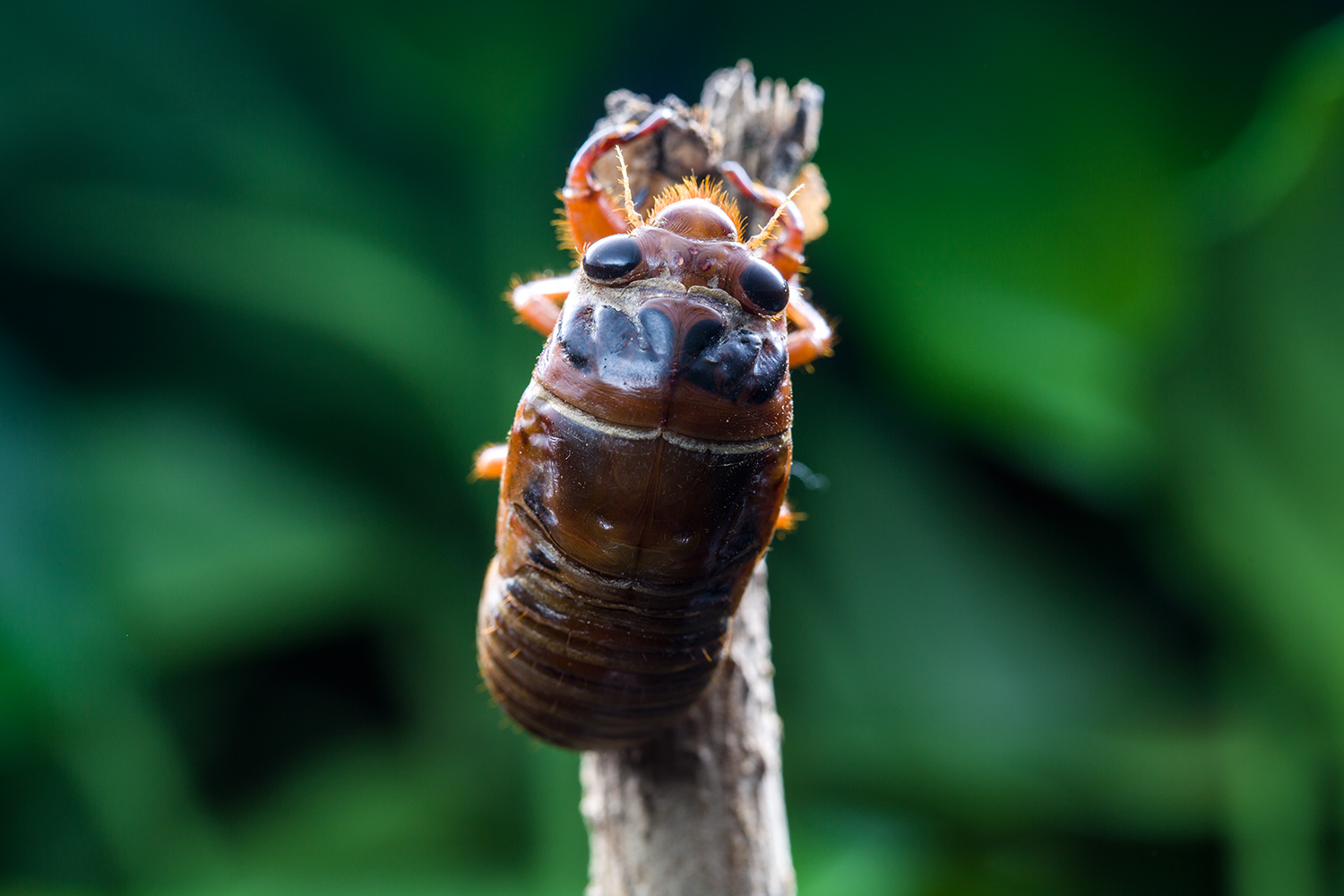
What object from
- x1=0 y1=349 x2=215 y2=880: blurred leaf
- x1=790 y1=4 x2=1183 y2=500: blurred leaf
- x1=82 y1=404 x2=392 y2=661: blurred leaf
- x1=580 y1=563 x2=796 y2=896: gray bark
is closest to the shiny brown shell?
x1=580 y1=563 x2=796 y2=896: gray bark

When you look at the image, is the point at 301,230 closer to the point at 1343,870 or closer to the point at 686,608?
the point at 686,608

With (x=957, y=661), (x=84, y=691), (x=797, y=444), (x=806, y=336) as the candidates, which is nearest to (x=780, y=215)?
(x=806, y=336)

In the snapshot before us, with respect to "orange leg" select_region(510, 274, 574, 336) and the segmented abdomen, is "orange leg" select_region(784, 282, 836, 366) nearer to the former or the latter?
the segmented abdomen

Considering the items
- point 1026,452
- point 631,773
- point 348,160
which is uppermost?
point 348,160

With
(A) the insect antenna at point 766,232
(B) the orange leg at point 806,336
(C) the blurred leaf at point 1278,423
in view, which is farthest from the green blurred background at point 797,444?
(A) the insect antenna at point 766,232

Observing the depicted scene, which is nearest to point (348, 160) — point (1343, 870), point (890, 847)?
point (890, 847)

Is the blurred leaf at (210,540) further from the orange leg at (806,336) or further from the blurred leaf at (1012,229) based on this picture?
the orange leg at (806,336)

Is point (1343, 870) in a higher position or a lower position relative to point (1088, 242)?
lower
